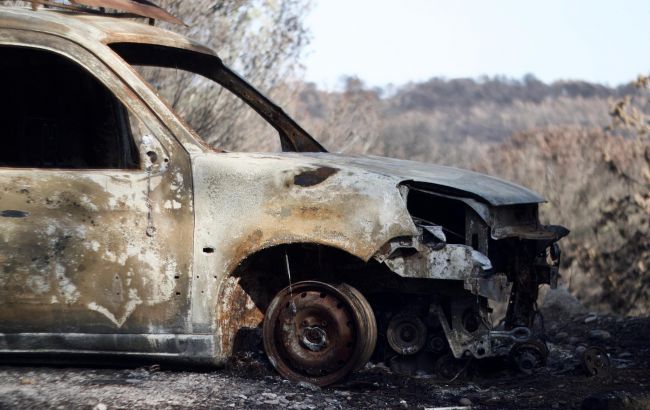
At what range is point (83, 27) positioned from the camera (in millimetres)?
→ 5184

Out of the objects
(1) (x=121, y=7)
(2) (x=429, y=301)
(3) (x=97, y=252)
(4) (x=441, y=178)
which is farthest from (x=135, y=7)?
(2) (x=429, y=301)

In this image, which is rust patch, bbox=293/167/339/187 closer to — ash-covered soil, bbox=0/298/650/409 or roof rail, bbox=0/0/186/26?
ash-covered soil, bbox=0/298/650/409

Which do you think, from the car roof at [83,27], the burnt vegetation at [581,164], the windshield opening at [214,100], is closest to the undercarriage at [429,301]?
the windshield opening at [214,100]

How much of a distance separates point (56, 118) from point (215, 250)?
1.66m

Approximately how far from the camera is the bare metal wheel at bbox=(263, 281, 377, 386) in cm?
512

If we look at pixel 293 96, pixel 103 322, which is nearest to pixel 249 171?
pixel 103 322

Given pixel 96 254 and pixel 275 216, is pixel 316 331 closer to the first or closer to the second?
pixel 275 216

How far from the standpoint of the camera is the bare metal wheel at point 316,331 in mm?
5121

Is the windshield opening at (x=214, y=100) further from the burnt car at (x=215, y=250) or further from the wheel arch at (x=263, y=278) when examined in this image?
the wheel arch at (x=263, y=278)

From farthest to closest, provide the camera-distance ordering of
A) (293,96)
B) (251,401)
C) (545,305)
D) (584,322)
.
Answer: (293,96) < (545,305) < (584,322) < (251,401)

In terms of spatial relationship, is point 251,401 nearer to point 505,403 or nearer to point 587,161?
point 505,403

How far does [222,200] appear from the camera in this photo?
4941 mm

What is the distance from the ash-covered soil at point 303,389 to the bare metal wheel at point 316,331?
3.7 inches

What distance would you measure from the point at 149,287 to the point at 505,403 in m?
1.88
